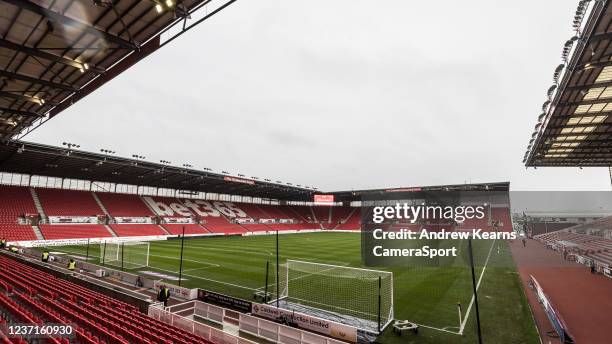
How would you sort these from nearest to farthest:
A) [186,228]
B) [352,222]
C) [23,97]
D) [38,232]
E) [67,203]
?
[23,97]
[38,232]
[67,203]
[186,228]
[352,222]

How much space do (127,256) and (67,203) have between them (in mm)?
25287

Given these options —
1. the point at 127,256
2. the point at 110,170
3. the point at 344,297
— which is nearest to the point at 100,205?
the point at 110,170

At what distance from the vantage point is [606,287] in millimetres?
21641

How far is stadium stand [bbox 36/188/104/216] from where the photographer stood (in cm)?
4447

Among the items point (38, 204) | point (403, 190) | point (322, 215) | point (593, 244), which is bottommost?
point (593, 244)

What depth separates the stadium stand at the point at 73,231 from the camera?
39.4 m

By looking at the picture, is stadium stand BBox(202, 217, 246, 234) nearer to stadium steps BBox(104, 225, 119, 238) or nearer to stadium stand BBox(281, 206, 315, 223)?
stadium steps BBox(104, 225, 119, 238)

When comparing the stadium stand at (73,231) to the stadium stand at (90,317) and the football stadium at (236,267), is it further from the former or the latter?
the stadium stand at (90,317)

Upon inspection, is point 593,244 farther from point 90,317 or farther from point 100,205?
point 100,205

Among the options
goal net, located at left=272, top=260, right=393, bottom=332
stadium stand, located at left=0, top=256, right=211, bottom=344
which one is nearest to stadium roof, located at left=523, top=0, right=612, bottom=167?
goal net, located at left=272, top=260, right=393, bottom=332

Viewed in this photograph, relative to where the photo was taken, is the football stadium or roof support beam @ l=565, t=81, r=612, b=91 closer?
the football stadium

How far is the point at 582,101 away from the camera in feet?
57.5

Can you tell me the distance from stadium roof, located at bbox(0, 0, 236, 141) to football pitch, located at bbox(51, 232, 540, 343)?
1374cm

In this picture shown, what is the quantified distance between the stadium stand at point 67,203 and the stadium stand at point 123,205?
178cm
